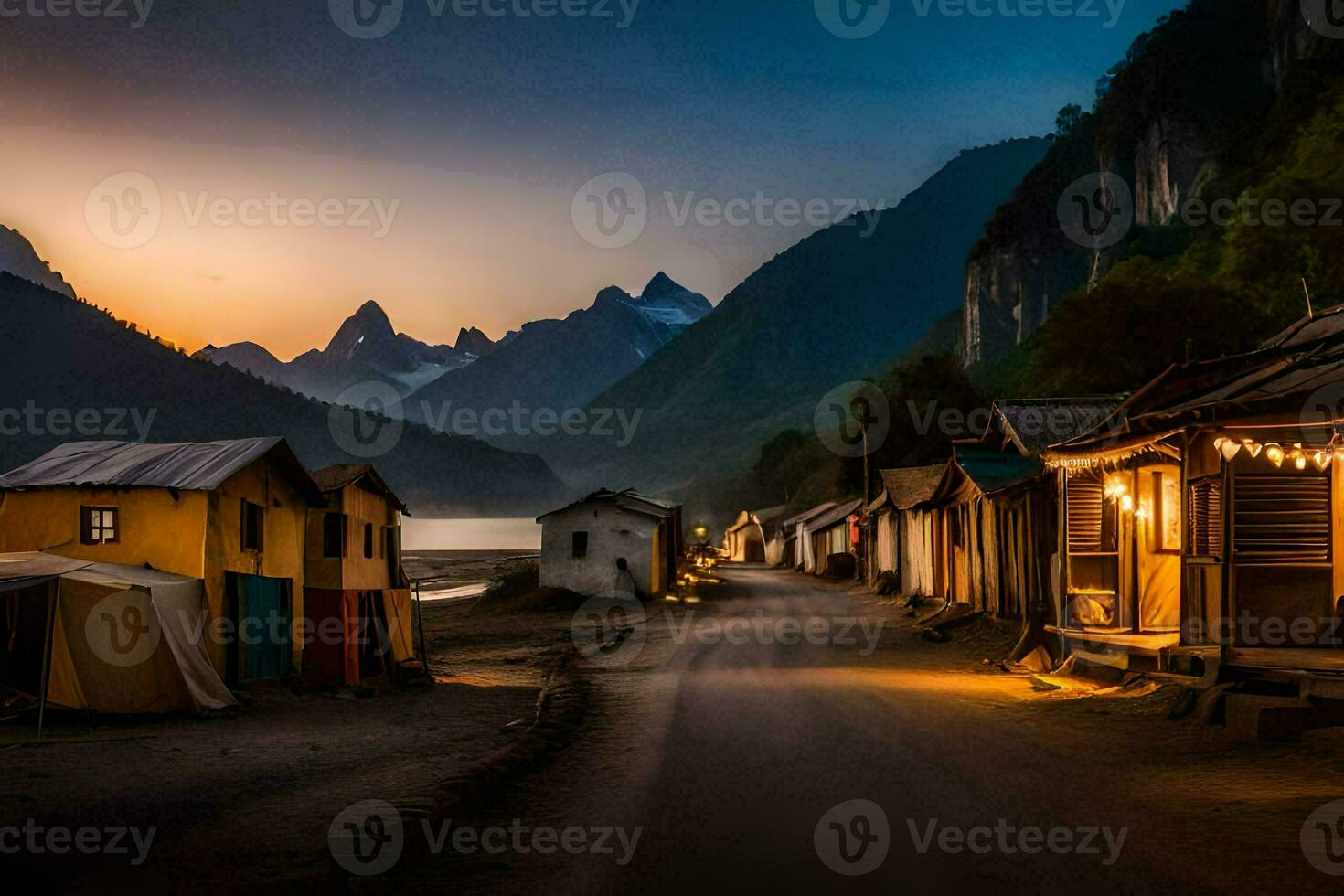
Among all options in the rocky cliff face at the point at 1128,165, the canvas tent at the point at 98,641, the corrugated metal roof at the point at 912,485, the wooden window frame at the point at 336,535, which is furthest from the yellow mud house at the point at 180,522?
the rocky cliff face at the point at 1128,165

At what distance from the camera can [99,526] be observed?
20.1 metres

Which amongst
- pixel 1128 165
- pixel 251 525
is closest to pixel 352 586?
pixel 251 525

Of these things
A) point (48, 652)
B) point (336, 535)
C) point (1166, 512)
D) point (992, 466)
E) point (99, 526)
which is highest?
point (992, 466)

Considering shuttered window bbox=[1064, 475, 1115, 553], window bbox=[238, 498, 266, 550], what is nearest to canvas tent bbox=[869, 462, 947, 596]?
shuttered window bbox=[1064, 475, 1115, 553]

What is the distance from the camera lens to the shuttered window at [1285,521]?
616 inches

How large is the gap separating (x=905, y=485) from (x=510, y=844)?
35.7 metres

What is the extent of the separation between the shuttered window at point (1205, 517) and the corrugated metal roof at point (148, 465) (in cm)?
1679

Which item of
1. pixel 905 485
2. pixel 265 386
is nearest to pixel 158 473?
pixel 905 485

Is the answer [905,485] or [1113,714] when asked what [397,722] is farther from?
[905,485]

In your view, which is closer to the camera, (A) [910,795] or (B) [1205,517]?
(A) [910,795]

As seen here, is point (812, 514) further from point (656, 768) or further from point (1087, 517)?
point (656, 768)

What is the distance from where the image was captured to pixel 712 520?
16762cm

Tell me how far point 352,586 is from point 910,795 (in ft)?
60.1

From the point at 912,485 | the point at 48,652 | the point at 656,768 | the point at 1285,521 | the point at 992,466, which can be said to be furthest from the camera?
the point at 912,485
